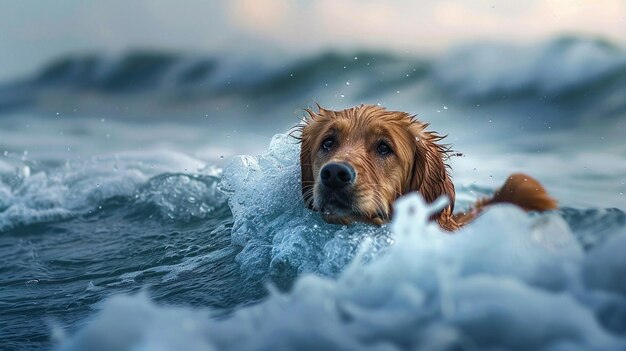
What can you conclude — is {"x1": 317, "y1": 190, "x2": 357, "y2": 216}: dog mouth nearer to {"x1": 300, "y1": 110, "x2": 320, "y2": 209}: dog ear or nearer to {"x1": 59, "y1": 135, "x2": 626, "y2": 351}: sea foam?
{"x1": 300, "y1": 110, "x2": 320, "y2": 209}: dog ear

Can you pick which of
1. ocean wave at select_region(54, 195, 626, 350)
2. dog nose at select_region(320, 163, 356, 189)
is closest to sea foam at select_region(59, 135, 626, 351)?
ocean wave at select_region(54, 195, 626, 350)

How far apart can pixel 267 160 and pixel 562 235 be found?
4132 mm

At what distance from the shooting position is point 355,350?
242 centimetres

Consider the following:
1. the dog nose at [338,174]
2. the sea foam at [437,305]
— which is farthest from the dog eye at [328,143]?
the sea foam at [437,305]

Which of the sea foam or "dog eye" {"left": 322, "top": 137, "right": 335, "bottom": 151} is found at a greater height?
"dog eye" {"left": 322, "top": 137, "right": 335, "bottom": 151}

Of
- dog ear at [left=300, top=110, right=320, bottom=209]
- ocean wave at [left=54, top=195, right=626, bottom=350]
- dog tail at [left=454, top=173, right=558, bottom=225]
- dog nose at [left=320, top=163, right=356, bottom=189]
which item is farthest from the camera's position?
dog tail at [left=454, top=173, right=558, bottom=225]

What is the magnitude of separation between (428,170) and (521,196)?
1.28 m

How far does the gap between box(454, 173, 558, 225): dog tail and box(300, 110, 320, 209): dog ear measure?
130cm

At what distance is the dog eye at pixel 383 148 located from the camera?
540 centimetres

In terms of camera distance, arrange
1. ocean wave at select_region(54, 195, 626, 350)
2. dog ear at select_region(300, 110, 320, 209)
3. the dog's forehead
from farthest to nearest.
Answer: dog ear at select_region(300, 110, 320, 209)
the dog's forehead
ocean wave at select_region(54, 195, 626, 350)

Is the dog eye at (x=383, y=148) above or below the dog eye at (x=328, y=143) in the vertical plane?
below

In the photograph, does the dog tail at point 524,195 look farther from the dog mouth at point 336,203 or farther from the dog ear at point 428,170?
the dog mouth at point 336,203

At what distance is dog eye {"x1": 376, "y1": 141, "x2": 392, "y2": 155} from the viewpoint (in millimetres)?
5402

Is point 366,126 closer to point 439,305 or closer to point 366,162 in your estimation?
point 366,162
